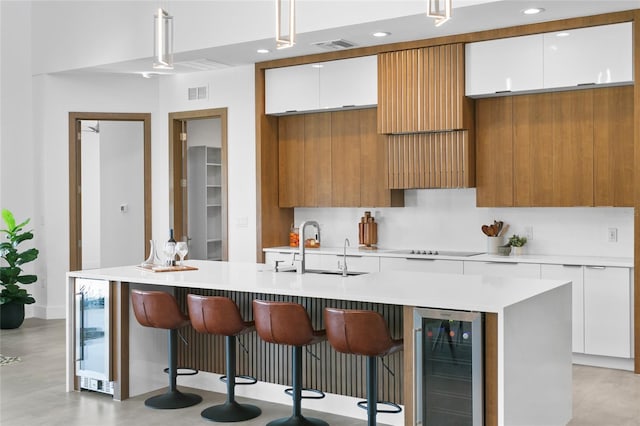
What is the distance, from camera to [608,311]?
19.1 ft

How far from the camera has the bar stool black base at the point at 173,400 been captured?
495 cm

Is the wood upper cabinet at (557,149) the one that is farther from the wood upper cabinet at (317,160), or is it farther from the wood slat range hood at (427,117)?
the wood upper cabinet at (317,160)

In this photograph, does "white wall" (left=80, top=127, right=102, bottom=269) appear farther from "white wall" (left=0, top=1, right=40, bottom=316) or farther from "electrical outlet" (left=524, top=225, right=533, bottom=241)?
"electrical outlet" (left=524, top=225, right=533, bottom=241)

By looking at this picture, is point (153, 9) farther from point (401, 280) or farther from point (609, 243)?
point (609, 243)

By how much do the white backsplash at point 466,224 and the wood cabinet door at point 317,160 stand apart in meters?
0.33

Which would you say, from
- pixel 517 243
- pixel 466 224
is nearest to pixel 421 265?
pixel 466 224

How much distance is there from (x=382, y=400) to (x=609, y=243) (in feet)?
9.65

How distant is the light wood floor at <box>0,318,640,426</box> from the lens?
462 centimetres

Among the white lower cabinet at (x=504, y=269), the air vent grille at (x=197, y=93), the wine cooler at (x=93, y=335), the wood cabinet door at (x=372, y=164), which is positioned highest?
the air vent grille at (x=197, y=93)

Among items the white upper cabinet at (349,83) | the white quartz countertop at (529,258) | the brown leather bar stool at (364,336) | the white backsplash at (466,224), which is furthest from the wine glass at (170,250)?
the white backsplash at (466,224)

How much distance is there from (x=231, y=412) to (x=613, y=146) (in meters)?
3.82

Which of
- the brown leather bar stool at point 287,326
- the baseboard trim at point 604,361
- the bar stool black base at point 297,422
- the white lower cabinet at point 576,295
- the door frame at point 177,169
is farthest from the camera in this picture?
the door frame at point 177,169

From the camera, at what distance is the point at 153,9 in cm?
739

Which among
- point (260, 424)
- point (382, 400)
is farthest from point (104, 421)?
point (382, 400)
